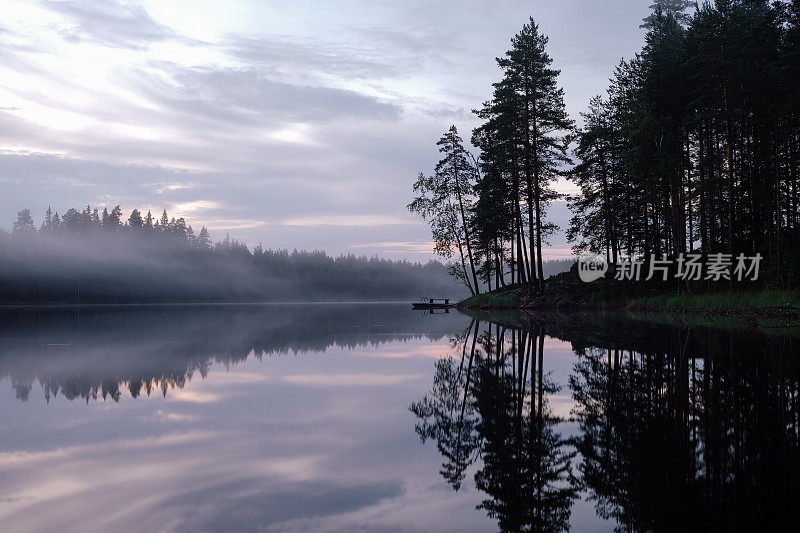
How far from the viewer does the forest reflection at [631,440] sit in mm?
4590

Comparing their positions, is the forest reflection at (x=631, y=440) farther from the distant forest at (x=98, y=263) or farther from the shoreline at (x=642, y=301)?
the distant forest at (x=98, y=263)

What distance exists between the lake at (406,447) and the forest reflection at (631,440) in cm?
3

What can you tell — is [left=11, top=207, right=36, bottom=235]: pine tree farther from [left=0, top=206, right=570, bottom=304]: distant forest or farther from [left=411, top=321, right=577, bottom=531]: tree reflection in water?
[left=411, top=321, right=577, bottom=531]: tree reflection in water

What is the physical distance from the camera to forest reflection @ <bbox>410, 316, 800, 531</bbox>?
4.59 m

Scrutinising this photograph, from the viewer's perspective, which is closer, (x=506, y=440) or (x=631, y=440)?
(x=631, y=440)

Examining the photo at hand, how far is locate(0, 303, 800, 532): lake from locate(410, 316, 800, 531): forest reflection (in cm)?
3

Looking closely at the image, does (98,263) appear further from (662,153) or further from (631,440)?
(631,440)

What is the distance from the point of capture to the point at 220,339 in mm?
23688

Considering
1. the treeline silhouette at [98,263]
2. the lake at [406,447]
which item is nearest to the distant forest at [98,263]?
the treeline silhouette at [98,263]

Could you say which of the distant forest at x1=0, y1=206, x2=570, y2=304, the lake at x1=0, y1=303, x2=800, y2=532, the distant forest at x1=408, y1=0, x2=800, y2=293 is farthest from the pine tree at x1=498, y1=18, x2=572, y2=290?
the distant forest at x1=0, y1=206, x2=570, y2=304

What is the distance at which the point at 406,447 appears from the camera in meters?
6.70

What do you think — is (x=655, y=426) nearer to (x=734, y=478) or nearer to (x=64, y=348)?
(x=734, y=478)

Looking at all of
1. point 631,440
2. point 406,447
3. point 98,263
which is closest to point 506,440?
point 406,447

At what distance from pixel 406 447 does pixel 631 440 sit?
266cm
